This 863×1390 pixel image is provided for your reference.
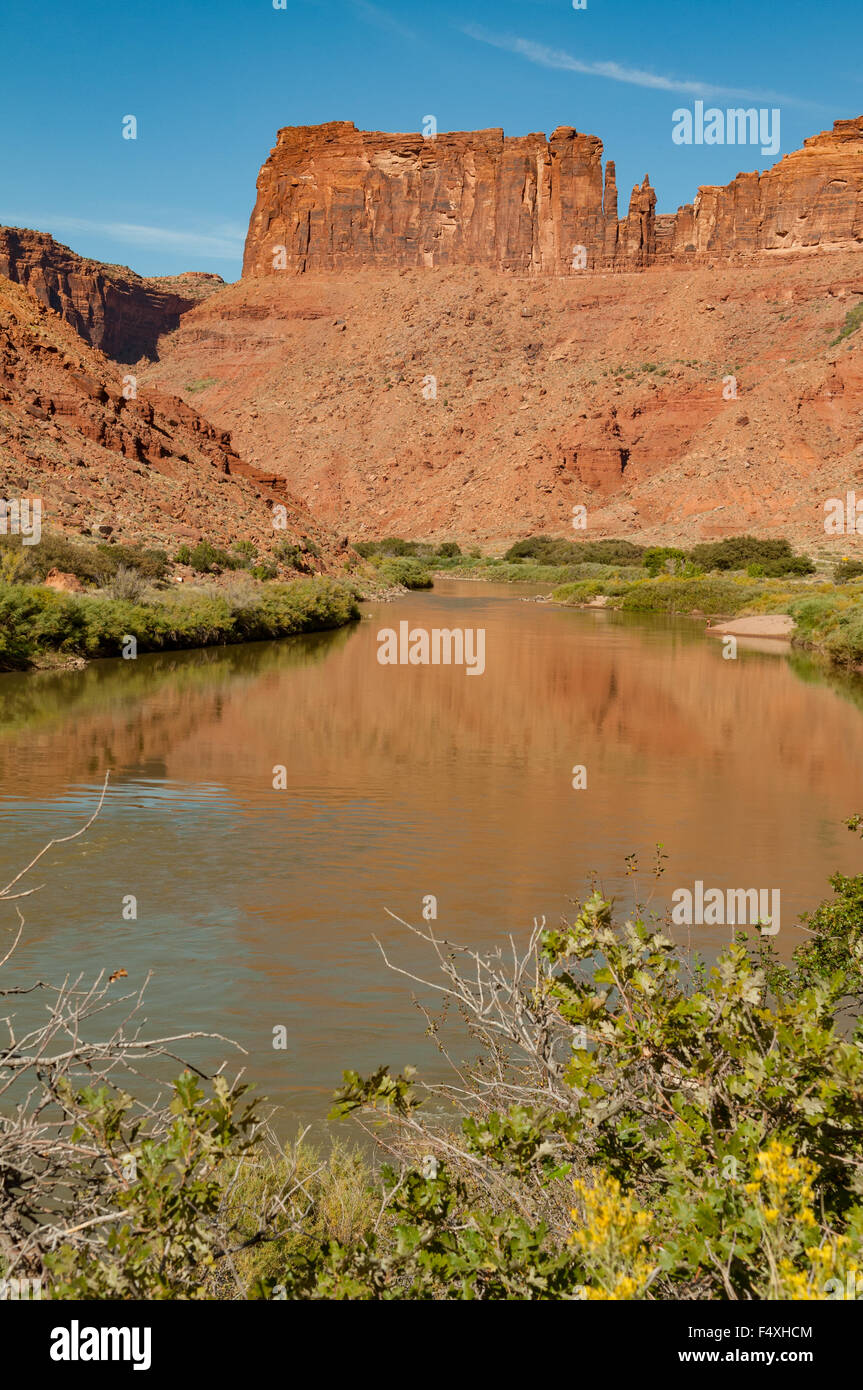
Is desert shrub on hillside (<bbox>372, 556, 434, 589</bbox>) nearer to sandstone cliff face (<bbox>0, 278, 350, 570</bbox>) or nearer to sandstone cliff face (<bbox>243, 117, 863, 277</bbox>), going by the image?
sandstone cliff face (<bbox>0, 278, 350, 570</bbox>)

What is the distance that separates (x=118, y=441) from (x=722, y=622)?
2442 cm

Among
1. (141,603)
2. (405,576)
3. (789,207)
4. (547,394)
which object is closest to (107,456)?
(141,603)

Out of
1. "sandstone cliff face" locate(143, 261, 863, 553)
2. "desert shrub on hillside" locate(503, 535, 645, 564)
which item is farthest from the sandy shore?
"desert shrub on hillside" locate(503, 535, 645, 564)

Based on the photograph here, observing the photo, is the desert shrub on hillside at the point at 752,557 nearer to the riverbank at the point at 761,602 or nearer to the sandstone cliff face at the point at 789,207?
the riverbank at the point at 761,602

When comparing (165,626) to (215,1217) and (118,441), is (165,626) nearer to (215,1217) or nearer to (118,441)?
(118,441)

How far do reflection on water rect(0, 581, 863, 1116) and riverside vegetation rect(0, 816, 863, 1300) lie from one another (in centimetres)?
233

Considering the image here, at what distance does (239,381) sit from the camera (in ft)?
391

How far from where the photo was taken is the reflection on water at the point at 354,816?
24.9 ft

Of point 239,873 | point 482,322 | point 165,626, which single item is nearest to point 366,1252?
point 239,873

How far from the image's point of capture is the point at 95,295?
140m

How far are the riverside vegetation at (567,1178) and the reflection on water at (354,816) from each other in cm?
233

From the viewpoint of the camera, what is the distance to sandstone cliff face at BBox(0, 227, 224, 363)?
138 meters

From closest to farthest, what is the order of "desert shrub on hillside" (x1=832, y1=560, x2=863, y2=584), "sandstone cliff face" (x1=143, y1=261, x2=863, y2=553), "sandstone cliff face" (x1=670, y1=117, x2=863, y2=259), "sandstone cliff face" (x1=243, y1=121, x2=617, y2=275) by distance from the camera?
"desert shrub on hillside" (x1=832, y1=560, x2=863, y2=584)
"sandstone cliff face" (x1=143, y1=261, x2=863, y2=553)
"sandstone cliff face" (x1=670, y1=117, x2=863, y2=259)
"sandstone cliff face" (x1=243, y1=121, x2=617, y2=275)

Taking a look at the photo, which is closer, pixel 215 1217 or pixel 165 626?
pixel 215 1217
